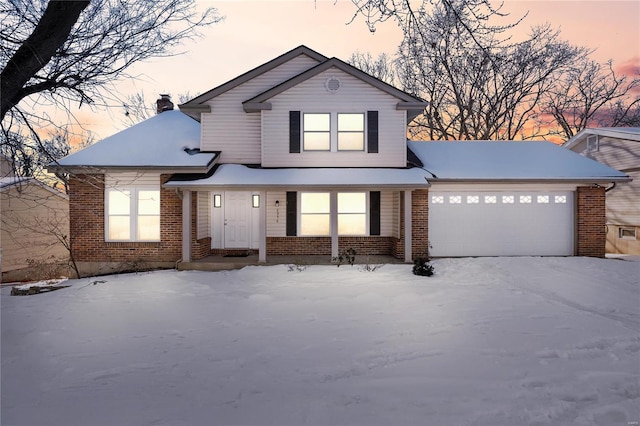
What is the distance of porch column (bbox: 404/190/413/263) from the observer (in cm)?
1101

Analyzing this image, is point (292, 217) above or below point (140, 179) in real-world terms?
below

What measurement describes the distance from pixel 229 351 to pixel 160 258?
7943 mm

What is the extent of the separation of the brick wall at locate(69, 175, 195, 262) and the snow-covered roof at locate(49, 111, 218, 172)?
661 mm

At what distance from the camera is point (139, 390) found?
11.8 ft

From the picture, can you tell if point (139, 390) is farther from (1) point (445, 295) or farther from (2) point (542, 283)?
(2) point (542, 283)

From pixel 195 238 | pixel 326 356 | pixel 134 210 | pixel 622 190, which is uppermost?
pixel 622 190

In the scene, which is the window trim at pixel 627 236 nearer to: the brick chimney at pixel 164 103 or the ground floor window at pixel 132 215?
the ground floor window at pixel 132 215

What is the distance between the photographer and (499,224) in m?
12.0

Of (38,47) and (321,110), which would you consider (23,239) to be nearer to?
(321,110)

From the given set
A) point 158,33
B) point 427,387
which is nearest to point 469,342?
point 427,387

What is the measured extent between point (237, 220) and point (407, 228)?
20.2 ft

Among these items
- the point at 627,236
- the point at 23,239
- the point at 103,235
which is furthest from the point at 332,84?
the point at 23,239

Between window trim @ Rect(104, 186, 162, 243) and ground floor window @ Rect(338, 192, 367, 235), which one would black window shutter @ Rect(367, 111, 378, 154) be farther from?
window trim @ Rect(104, 186, 162, 243)

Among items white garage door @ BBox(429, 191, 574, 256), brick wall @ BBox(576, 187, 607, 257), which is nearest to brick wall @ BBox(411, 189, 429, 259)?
white garage door @ BBox(429, 191, 574, 256)
